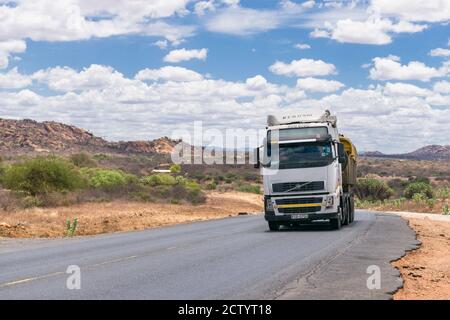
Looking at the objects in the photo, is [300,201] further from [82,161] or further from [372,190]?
[82,161]

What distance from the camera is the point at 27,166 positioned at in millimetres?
43406

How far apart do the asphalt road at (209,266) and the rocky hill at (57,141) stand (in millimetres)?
113322

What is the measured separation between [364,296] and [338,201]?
12.6 meters

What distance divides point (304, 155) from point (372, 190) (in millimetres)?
43915

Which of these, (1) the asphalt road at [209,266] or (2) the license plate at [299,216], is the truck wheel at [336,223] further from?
(2) the license plate at [299,216]

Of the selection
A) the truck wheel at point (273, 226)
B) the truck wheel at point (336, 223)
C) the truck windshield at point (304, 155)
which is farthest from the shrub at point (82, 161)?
the truck windshield at point (304, 155)

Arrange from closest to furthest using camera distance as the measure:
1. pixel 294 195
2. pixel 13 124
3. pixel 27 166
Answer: pixel 294 195 < pixel 27 166 < pixel 13 124

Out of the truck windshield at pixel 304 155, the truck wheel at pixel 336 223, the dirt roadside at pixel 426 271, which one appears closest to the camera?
the dirt roadside at pixel 426 271

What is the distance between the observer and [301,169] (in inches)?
834

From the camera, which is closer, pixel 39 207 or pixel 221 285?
pixel 221 285

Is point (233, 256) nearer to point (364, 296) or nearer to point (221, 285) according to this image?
point (221, 285)

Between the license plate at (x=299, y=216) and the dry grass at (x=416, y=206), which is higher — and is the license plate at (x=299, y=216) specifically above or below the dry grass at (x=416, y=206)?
above

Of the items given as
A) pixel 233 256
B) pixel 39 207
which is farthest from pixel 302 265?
pixel 39 207

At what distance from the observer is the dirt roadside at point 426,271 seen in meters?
10.1
